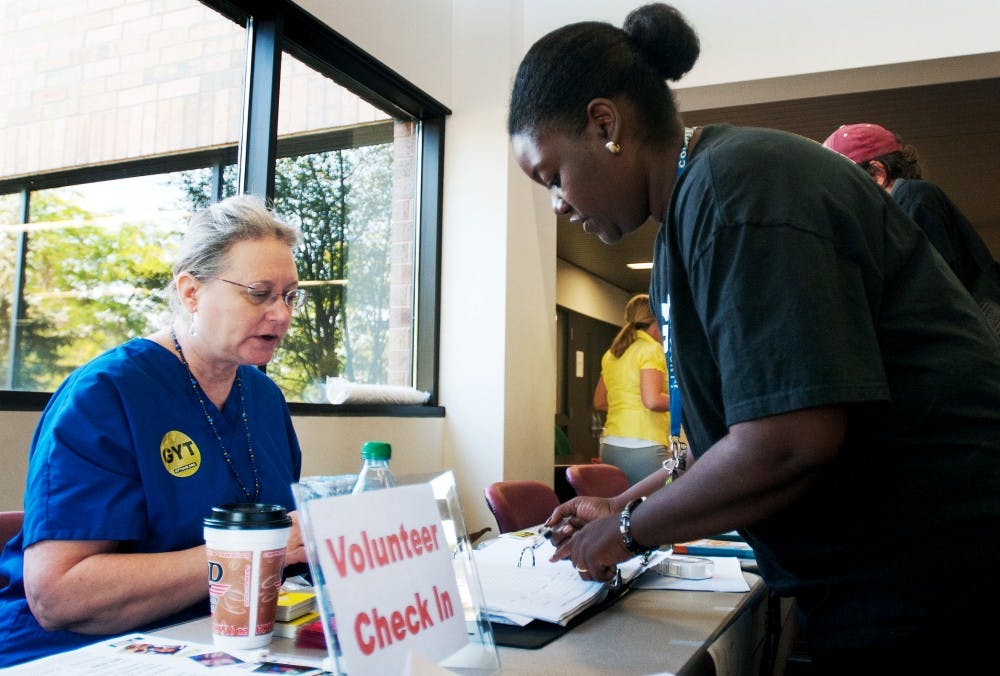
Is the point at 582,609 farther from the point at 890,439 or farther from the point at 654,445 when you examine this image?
the point at 654,445

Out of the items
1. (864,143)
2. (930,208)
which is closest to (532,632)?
(930,208)

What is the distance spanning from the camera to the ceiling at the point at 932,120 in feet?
16.5

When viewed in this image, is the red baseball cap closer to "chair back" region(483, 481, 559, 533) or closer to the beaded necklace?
"chair back" region(483, 481, 559, 533)

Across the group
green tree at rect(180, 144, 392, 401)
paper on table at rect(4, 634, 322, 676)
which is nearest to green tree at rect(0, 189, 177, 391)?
green tree at rect(180, 144, 392, 401)

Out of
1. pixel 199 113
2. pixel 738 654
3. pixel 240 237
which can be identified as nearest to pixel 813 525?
pixel 738 654

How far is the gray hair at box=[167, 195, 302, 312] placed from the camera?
154cm

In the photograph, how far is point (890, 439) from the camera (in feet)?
2.88

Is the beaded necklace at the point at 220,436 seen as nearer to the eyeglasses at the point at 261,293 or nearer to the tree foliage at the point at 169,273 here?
the eyeglasses at the point at 261,293

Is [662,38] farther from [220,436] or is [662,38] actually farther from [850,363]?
[220,436]

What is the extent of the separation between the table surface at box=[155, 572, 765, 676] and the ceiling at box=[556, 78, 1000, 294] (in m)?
3.63

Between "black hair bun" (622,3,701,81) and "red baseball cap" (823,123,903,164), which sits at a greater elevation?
"red baseball cap" (823,123,903,164)

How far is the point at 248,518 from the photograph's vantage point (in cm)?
91

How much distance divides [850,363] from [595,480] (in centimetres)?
209

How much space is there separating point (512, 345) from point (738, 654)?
3.25 m
